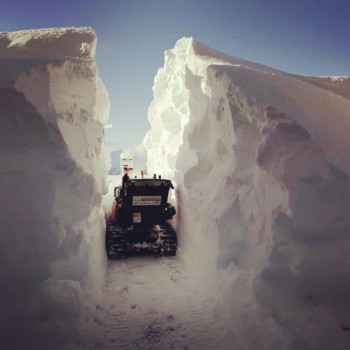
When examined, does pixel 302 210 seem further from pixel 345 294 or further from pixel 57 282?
pixel 57 282

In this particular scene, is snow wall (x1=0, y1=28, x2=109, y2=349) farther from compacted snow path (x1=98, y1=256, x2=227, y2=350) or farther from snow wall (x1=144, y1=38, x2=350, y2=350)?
snow wall (x1=144, y1=38, x2=350, y2=350)

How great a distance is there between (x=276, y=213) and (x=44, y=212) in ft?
15.3

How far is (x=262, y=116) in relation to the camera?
696 cm

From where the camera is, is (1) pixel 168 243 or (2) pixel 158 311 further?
(1) pixel 168 243

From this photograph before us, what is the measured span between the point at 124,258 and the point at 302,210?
6885mm

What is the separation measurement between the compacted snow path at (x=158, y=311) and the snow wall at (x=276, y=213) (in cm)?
45

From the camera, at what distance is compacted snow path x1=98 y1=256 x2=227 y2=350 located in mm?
6758

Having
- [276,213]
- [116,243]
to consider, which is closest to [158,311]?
[116,243]

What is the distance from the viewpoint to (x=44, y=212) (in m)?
6.89

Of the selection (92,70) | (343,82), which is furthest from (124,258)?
(343,82)

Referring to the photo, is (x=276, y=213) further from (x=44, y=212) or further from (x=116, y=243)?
(x=116, y=243)

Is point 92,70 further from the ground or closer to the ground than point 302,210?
further from the ground

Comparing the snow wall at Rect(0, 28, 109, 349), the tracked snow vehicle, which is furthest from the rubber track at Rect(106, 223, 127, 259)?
the snow wall at Rect(0, 28, 109, 349)

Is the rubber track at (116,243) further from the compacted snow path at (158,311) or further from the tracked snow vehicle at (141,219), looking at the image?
the compacted snow path at (158,311)
